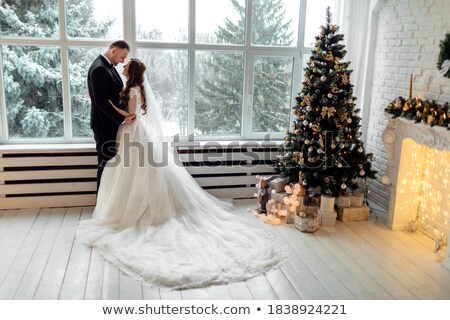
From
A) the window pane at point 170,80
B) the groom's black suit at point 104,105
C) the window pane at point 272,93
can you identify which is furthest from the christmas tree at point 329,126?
the groom's black suit at point 104,105

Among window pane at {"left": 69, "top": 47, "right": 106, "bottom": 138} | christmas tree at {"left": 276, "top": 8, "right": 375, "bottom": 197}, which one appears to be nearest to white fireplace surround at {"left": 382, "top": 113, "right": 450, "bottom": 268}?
christmas tree at {"left": 276, "top": 8, "right": 375, "bottom": 197}

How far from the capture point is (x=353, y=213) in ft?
15.1

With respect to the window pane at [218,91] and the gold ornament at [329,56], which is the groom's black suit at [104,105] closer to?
the window pane at [218,91]

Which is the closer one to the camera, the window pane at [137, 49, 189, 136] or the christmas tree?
the christmas tree

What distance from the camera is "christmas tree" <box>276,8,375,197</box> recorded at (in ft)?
14.4

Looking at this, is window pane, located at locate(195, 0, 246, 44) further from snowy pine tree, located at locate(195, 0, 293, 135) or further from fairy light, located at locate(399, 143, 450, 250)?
fairy light, located at locate(399, 143, 450, 250)

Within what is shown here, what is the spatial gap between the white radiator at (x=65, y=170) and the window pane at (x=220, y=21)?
3.94 ft

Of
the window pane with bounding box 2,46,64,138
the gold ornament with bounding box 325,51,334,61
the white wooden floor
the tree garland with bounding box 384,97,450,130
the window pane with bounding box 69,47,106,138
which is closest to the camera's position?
the white wooden floor

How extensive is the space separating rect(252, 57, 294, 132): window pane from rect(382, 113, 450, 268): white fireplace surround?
1400 mm

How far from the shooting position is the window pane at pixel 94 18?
468cm

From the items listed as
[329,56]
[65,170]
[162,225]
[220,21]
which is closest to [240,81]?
[220,21]

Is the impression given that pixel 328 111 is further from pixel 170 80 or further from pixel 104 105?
pixel 104 105

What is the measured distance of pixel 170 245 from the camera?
3725mm

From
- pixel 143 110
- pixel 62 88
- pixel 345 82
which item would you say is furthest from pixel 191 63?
pixel 345 82
